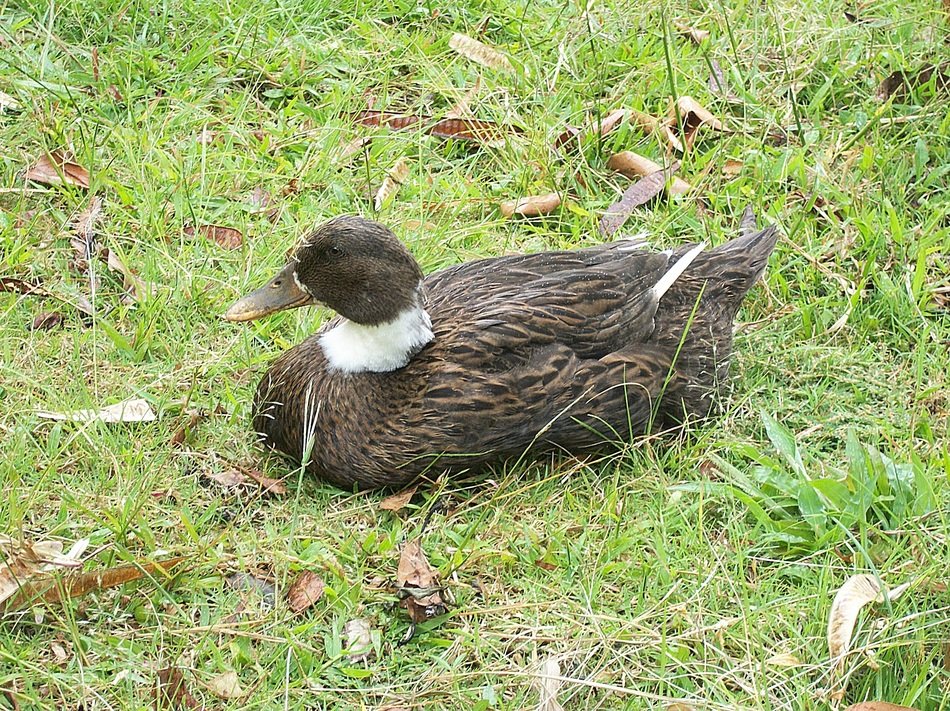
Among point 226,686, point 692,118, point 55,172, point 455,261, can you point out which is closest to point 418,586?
point 226,686

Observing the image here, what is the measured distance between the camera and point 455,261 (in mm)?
4652

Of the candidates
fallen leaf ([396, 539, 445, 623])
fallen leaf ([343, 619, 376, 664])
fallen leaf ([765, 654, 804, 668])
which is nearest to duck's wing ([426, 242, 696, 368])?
fallen leaf ([396, 539, 445, 623])

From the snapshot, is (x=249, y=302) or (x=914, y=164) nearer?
(x=249, y=302)

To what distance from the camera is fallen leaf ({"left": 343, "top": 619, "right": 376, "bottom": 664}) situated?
3354mm

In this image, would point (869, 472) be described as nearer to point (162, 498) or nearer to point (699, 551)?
point (699, 551)

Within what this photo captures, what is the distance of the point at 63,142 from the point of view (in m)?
4.93

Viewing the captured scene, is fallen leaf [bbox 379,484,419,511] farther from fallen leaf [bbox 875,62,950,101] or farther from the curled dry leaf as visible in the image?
fallen leaf [bbox 875,62,950,101]

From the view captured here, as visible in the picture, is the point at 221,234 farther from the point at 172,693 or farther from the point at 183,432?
the point at 172,693

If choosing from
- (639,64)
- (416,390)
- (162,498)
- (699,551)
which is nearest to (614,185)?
(639,64)

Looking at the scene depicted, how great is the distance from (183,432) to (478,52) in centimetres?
226

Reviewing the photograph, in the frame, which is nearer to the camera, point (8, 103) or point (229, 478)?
point (229, 478)

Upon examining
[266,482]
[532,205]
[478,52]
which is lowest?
[266,482]

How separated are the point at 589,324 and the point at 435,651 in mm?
1126

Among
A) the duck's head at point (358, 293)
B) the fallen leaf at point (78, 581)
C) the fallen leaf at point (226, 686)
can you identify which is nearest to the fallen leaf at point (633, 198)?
the duck's head at point (358, 293)
